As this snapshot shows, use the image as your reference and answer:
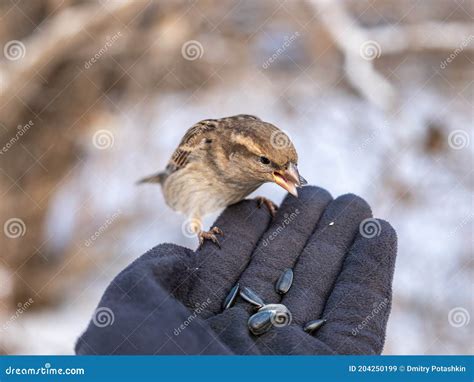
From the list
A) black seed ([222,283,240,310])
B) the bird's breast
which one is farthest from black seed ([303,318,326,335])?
the bird's breast

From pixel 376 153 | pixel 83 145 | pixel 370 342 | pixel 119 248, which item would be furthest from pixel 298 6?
pixel 370 342

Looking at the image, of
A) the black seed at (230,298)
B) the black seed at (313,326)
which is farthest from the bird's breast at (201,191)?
the black seed at (313,326)

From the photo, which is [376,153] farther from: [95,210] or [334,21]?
[95,210]

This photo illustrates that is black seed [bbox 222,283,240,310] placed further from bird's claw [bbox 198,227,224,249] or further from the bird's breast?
the bird's breast

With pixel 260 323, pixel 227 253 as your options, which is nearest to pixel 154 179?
pixel 227 253

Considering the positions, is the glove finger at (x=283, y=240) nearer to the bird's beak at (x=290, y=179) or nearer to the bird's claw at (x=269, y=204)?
the bird's claw at (x=269, y=204)

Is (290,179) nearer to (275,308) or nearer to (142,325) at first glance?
(275,308)
